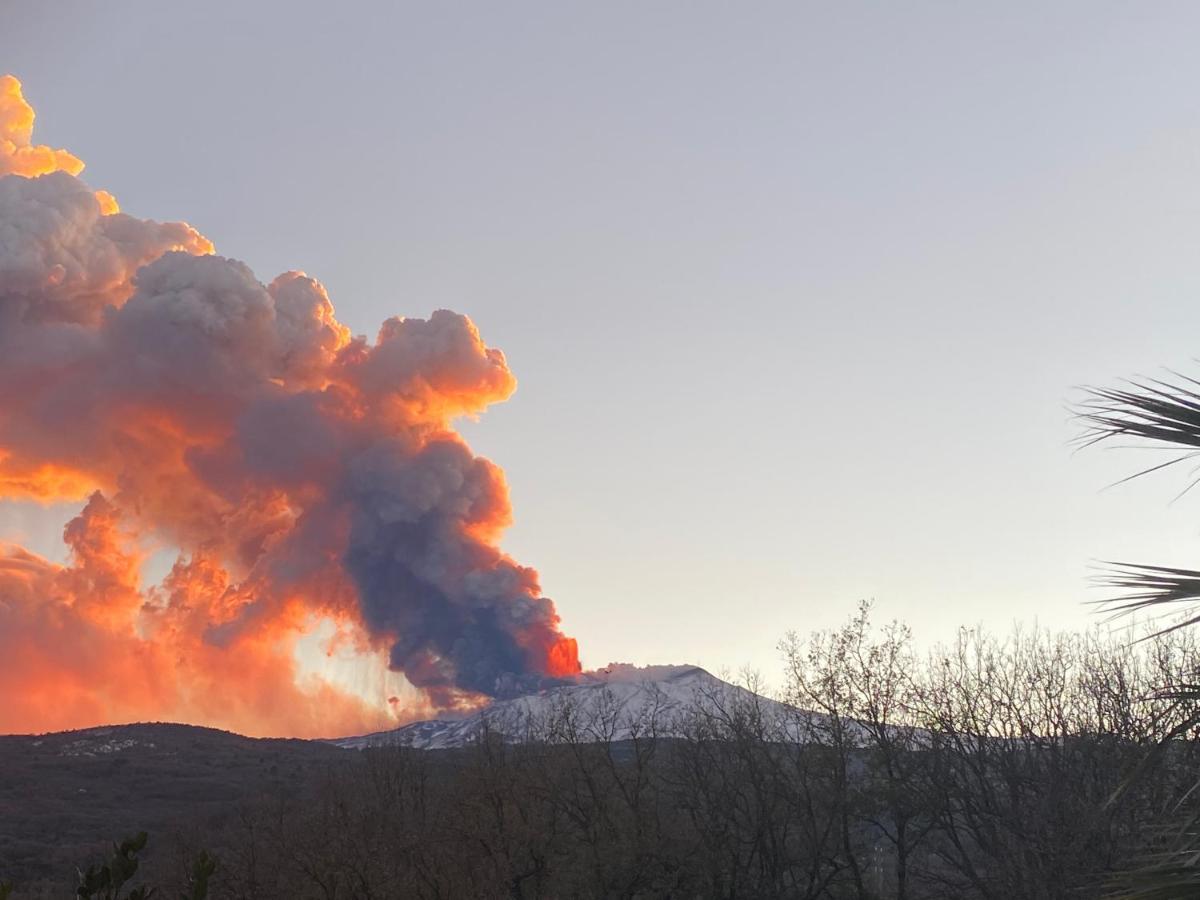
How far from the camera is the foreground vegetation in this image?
3622 cm

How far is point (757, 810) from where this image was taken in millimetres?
47969

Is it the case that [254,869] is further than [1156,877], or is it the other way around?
[254,869]

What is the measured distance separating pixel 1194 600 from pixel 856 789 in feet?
139

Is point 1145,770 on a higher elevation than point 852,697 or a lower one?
lower

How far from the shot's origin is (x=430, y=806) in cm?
5078

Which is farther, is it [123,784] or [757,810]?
[123,784]

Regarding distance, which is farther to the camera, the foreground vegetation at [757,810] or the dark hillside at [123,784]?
the dark hillside at [123,784]

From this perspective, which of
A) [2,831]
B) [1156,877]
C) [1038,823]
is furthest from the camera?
[2,831]

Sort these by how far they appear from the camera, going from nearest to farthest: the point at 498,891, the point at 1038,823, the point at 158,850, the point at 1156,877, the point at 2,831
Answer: the point at 1156,877 < the point at 1038,823 < the point at 498,891 < the point at 158,850 < the point at 2,831

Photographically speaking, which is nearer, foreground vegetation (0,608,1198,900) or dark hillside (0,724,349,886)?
foreground vegetation (0,608,1198,900)

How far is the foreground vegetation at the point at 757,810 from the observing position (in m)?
36.2

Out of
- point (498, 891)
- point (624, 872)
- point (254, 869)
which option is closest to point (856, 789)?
point (624, 872)

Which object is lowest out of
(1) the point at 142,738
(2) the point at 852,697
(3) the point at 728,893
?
(3) the point at 728,893

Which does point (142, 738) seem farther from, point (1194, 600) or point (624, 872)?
point (1194, 600)
